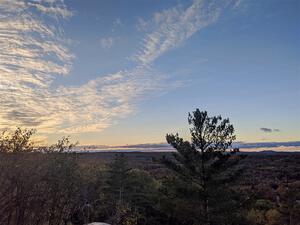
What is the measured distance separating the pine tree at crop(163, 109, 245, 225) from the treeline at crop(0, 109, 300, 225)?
0.17 feet

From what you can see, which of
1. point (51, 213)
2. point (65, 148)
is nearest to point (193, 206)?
point (65, 148)

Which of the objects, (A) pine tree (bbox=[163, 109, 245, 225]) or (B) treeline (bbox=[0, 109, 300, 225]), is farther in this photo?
(A) pine tree (bbox=[163, 109, 245, 225])

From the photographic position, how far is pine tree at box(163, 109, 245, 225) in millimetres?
20375

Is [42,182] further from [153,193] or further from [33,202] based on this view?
[153,193]

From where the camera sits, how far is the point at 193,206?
20.7m

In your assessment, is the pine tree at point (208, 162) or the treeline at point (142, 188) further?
the pine tree at point (208, 162)

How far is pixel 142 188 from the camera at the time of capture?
127 feet

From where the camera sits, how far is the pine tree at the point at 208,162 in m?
20.4

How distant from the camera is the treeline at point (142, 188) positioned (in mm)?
7816

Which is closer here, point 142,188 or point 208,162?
point 208,162

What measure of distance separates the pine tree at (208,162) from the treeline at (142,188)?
52mm

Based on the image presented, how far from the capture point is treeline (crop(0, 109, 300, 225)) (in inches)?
308

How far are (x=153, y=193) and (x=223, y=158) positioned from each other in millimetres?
17962

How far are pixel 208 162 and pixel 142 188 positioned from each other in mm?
18685
